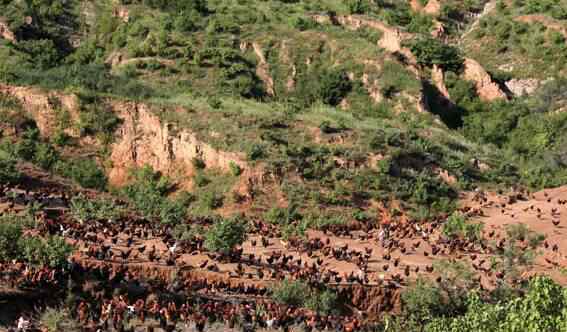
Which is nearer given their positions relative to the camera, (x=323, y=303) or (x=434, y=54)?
(x=323, y=303)

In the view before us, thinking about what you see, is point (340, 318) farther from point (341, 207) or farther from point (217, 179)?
point (217, 179)

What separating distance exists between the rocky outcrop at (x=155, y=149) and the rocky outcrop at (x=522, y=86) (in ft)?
110

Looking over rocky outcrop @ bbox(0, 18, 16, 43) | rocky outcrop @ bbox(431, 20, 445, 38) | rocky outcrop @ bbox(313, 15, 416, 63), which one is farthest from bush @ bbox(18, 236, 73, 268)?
rocky outcrop @ bbox(431, 20, 445, 38)

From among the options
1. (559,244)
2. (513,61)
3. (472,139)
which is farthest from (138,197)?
(513,61)

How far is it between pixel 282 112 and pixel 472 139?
56.6ft

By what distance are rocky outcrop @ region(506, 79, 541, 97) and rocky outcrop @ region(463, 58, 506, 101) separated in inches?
160

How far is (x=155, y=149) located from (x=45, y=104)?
7123 millimetres

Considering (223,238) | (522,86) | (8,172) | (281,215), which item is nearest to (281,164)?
(281,215)

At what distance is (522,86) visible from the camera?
5747 cm

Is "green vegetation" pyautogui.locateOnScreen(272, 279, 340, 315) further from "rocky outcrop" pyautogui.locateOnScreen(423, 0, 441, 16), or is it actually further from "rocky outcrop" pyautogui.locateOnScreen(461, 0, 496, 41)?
"rocky outcrop" pyautogui.locateOnScreen(423, 0, 441, 16)

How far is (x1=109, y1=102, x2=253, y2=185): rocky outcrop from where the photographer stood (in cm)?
3447

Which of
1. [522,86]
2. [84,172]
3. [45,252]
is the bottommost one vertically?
[522,86]

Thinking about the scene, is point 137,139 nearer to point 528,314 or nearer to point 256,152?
point 256,152

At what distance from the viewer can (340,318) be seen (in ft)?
63.3
